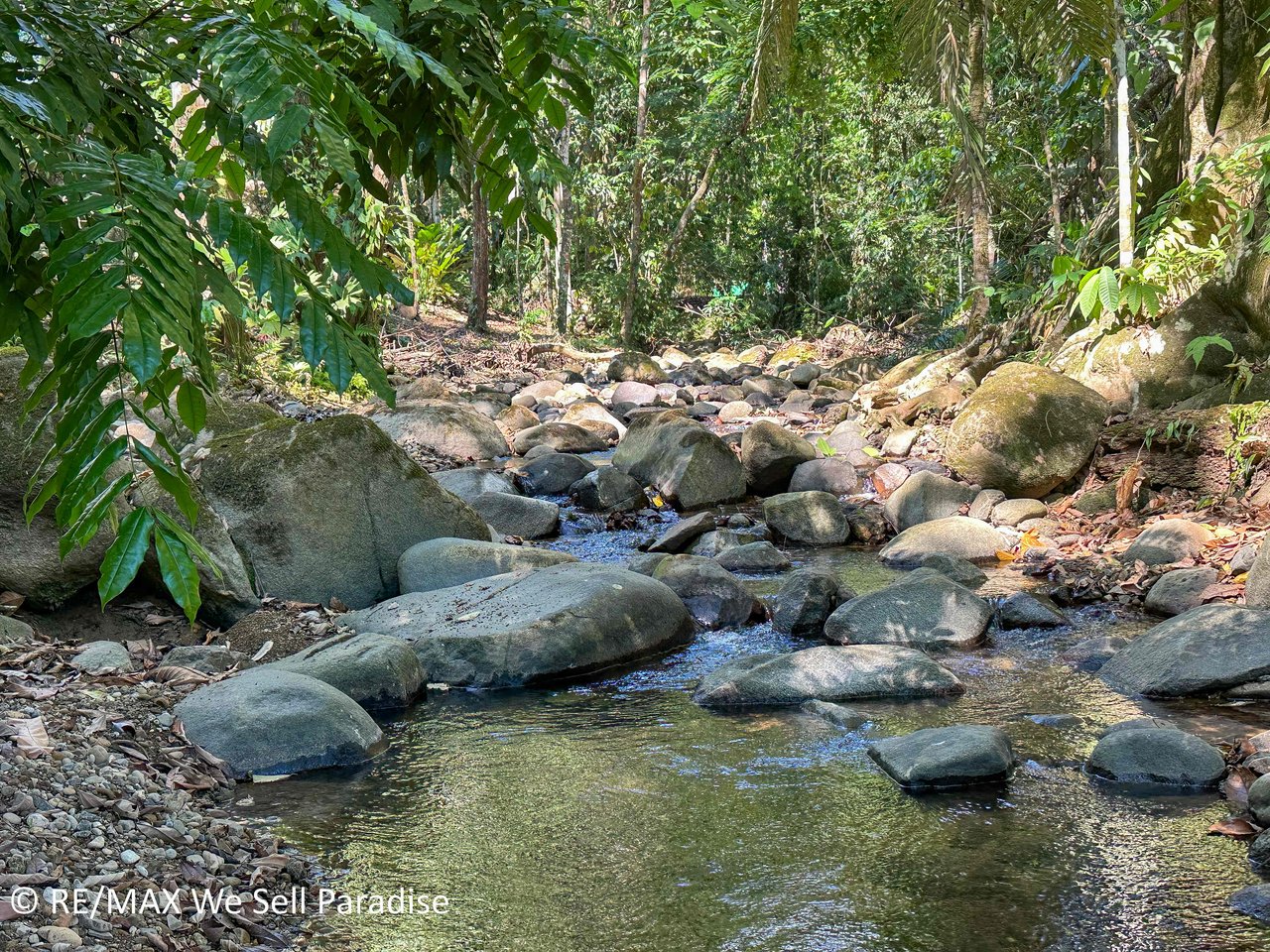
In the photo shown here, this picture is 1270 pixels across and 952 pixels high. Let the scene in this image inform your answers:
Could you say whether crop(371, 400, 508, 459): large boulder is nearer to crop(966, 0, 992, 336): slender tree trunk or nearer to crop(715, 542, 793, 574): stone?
crop(715, 542, 793, 574): stone

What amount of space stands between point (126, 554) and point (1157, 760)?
170 inches

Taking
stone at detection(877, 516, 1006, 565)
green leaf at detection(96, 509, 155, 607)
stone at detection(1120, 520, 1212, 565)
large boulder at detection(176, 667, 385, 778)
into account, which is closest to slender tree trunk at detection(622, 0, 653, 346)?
stone at detection(877, 516, 1006, 565)

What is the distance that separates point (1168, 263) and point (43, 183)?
415 inches

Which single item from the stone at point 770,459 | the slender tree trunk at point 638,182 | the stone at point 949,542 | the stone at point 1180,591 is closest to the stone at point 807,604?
the stone at point 949,542

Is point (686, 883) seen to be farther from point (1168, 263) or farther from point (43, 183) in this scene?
point (1168, 263)

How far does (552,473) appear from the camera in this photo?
11.4 m

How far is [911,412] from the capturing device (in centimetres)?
1298

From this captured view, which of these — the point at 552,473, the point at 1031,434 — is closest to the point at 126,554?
the point at 1031,434

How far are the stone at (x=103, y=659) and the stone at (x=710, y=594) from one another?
11.0 ft

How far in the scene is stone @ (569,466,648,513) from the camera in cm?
1061

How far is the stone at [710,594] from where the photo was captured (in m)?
7.32

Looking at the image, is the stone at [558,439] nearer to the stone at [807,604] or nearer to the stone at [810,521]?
the stone at [810,521]

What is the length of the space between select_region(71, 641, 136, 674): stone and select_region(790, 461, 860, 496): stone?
7126mm

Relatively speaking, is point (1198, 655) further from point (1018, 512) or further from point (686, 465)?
point (686, 465)
